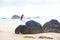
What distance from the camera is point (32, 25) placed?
4043mm

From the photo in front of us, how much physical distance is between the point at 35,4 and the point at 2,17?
2.38ft

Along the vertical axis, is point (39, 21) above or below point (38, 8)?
below

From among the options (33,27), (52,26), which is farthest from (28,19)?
(52,26)

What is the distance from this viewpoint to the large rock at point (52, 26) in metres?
3.97

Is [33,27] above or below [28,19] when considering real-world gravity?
below

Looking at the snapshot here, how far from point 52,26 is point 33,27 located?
0.44 meters

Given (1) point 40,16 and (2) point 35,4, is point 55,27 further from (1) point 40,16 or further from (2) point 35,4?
(2) point 35,4

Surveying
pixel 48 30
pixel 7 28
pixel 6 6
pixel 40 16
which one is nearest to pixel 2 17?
pixel 6 6

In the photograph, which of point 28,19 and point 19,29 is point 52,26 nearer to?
point 28,19

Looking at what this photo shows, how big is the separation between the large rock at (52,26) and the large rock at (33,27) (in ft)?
0.43

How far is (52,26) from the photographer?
13.4 feet

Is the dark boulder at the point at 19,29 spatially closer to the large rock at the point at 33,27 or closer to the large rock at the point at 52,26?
the large rock at the point at 33,27

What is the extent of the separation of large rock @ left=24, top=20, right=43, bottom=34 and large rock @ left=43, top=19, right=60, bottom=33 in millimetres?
131

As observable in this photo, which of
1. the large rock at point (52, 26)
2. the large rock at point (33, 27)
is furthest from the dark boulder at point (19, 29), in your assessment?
the large rock at point (52, 26)
